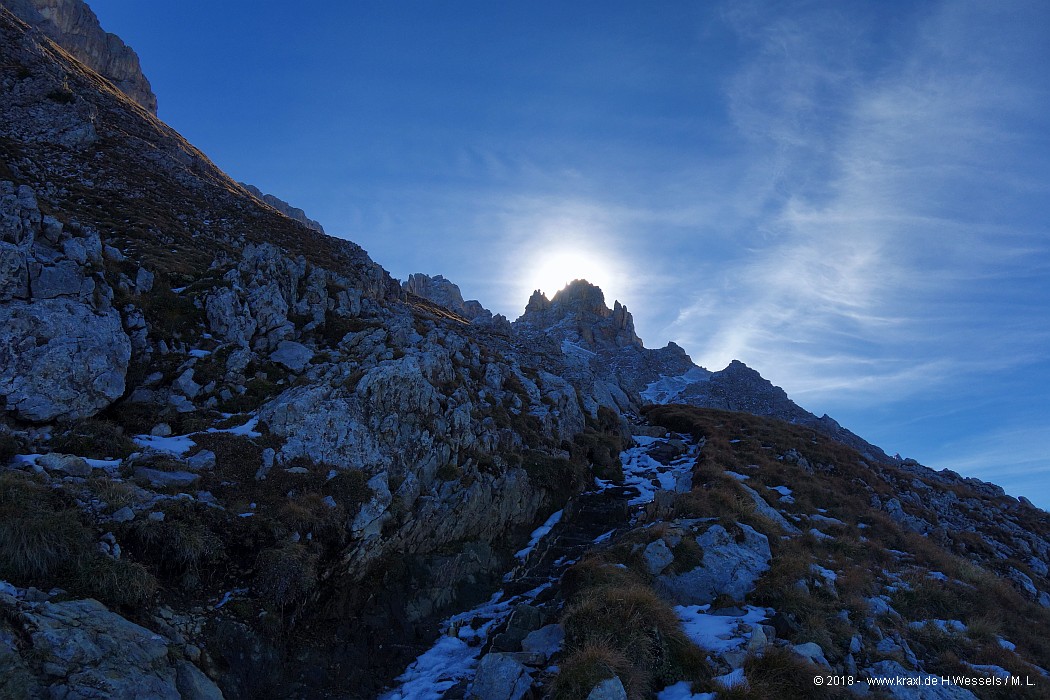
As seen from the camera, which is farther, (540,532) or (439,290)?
(439,290)

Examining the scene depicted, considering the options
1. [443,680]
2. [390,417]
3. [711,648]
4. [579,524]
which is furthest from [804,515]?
[390,417]

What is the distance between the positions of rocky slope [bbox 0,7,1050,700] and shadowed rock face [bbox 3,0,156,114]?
93.2 metres

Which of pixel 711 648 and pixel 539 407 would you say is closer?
pixel 711 648

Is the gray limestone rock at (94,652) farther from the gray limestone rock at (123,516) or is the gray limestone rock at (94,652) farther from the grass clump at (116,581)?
the gray limestone rock at (123,516)

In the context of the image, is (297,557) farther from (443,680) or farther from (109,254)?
(109,254)

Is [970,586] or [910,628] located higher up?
[970,586]

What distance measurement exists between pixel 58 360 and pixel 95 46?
12856 centimetres

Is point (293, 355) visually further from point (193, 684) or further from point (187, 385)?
point (193, 684)

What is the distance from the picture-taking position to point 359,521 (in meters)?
14.9

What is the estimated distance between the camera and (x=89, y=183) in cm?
3300

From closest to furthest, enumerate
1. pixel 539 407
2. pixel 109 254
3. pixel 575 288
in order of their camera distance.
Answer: pixel 109 254 → pixel 539 407 → pixel 575 288

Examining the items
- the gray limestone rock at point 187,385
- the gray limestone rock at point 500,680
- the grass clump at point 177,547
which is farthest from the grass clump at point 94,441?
the gray limestone rock at point 500,680

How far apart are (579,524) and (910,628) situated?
12.1 m

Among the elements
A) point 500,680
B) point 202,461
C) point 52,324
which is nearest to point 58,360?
point 52,324
